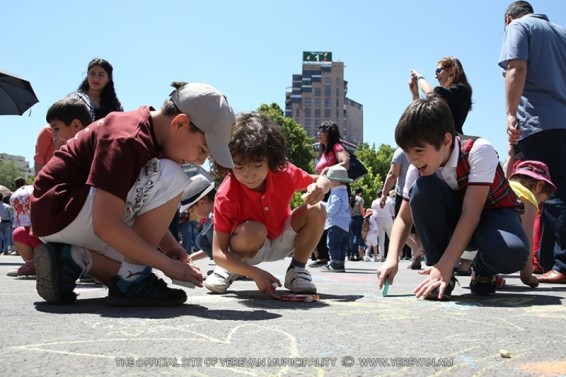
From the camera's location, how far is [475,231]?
2.92m

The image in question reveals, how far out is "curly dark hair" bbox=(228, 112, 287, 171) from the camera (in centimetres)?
300

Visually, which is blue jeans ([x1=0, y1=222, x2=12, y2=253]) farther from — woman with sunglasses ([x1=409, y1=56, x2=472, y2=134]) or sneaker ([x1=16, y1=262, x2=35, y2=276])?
woman with sunglasses ([x1=409, y1=56, x2=472, y2=134])

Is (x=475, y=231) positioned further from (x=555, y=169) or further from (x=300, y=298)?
(x=555, y=169)

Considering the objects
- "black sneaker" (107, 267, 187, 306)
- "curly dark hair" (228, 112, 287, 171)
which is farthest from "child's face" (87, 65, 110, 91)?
"black sneaker" (107, 267, 187, 306)

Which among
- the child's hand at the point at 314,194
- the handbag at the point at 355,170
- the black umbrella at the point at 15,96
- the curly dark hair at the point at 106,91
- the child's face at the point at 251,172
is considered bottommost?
the child's hand at the point at 314,194

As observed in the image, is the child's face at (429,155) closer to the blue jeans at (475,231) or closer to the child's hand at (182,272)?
the blue jeans at (475,231)

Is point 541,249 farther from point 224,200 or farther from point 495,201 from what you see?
point 224,200

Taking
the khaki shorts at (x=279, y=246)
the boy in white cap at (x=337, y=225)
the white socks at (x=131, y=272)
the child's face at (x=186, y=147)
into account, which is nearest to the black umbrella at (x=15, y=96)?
the boy in white cap at (x=337, y=225)

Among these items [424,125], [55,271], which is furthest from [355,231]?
[55,271]

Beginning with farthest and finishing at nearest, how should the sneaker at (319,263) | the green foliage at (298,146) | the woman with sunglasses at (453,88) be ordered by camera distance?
the green foliage at (298,146) → the sneaker at (319,263) → the woman with sunglasses at (453,88)

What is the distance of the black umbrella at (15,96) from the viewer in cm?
720

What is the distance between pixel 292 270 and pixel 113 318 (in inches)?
56.4

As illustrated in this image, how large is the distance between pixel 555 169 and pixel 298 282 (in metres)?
2.08

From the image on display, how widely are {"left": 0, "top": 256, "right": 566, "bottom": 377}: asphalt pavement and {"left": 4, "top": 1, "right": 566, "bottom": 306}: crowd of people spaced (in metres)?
0.22
